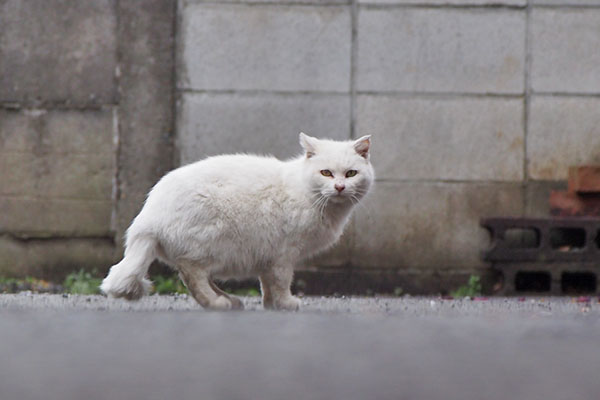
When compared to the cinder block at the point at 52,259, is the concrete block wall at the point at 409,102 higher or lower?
higher

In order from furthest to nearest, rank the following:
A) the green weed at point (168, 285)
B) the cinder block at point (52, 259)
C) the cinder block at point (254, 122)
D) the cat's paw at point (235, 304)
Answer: the cinder block at point (52, 259) < the cinder block at point (254, 122) < the green weed at point (168, 285) < the cat's paw at point (235, 304)

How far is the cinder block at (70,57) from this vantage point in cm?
694

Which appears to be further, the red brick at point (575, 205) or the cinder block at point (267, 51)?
the cinder block at point (267, 51)

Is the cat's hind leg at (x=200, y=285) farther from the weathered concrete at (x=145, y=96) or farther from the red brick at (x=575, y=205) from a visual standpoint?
the red brick at (x=575, y=205)

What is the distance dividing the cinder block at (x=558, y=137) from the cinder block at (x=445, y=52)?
10.2 inches

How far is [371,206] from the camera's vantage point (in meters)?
6.77

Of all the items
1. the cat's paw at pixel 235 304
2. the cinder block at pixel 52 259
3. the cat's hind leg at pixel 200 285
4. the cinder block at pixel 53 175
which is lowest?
the cinder block at pixel 52 259

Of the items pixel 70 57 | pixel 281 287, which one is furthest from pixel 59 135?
pixel 281 287

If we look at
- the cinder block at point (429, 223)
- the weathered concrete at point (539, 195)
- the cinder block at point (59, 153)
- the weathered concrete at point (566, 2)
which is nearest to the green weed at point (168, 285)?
the cinder block at point (59, 153)

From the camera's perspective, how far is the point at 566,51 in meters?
6.85

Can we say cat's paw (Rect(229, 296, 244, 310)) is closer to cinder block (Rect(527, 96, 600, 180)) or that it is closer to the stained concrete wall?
the stained concrete wall

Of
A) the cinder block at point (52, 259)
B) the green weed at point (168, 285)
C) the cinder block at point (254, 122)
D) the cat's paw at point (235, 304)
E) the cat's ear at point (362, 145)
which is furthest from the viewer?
the cinder block at point (52, 259)

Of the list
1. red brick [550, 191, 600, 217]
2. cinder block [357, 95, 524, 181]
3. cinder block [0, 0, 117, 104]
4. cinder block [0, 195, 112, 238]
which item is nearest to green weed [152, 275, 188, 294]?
cinder block [0, 195, 112, 238]

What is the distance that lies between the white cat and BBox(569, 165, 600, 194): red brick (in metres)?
2.20
